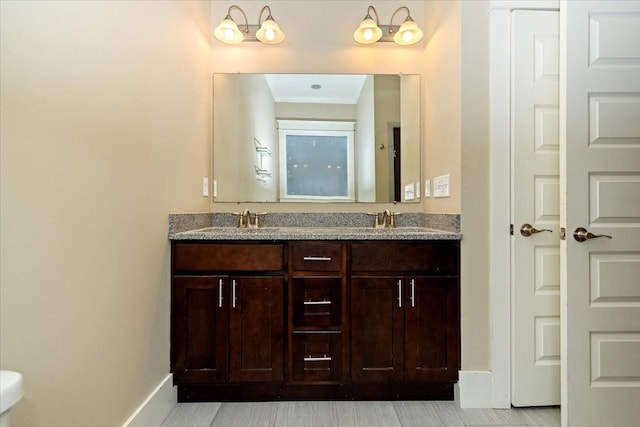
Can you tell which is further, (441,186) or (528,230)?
(441,186)

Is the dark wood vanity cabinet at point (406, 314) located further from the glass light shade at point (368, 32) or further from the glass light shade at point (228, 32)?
the glass light shade at point (228, 32)

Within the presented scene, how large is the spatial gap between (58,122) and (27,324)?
0.59 m

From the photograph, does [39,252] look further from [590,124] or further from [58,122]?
[590,124]

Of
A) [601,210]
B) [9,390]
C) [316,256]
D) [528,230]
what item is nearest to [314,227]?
[316,256]

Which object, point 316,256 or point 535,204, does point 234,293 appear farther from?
point 535,204

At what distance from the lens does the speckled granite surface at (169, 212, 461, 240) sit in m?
1.72

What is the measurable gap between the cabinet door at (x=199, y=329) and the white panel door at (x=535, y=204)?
4.96ft

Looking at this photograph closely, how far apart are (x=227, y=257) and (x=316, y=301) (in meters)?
0.53

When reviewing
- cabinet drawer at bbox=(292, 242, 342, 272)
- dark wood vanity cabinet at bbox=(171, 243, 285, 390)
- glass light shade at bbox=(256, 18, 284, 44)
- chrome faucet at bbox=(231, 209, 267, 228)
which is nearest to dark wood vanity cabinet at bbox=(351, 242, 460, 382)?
cabinet drawer at bbox=(292, 242, 342, 272)

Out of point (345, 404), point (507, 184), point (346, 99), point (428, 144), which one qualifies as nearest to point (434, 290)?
point (507, 184)

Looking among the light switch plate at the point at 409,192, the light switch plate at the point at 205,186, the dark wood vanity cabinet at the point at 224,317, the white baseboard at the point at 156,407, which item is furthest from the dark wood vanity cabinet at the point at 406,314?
the light switch plate at the point at 205,186

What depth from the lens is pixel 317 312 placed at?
172 centimetres

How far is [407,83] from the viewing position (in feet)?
7.43

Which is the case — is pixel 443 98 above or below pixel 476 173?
above
